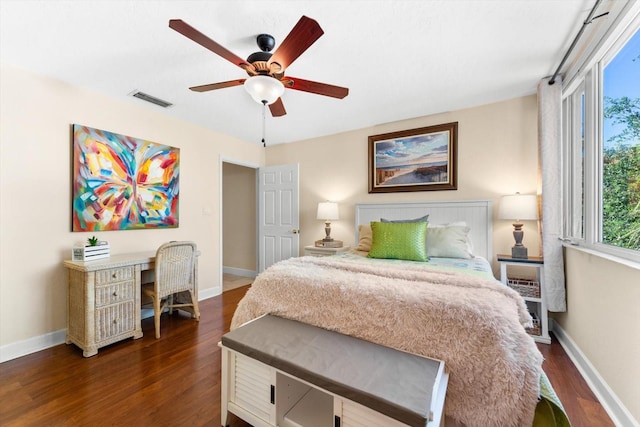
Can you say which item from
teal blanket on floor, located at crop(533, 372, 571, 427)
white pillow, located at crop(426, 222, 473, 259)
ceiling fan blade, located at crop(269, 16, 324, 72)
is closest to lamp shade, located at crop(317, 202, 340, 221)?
white pillow, located at crop(426, 222, 473, 259)

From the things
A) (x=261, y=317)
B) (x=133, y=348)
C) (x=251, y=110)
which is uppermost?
(x=251, y=110)

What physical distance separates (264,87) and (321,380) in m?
1.76

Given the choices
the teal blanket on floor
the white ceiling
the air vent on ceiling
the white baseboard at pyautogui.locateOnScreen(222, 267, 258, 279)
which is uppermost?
the white ceiling

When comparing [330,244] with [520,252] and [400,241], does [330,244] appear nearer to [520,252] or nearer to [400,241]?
[400,241]

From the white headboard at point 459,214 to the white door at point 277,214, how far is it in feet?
4.58

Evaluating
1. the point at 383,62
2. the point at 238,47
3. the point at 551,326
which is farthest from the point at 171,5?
the point at 551,326

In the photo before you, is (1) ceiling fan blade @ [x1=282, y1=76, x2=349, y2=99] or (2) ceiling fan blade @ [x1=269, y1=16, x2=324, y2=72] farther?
(1) ceiling fan blade @ [x1=282, y1=76, x2=349, y2=99]

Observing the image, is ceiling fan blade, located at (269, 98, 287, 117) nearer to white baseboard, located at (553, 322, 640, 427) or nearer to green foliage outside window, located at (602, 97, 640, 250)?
green foliage outside window, located at (602, 97, 640, 250)

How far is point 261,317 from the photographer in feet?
5.90

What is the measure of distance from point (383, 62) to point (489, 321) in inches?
80.3

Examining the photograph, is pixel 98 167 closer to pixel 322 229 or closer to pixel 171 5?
pixel 171 5

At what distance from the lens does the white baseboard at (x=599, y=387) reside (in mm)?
1459

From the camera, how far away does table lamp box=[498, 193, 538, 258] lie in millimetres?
2586

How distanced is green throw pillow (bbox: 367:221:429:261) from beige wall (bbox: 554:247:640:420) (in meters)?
1.14
